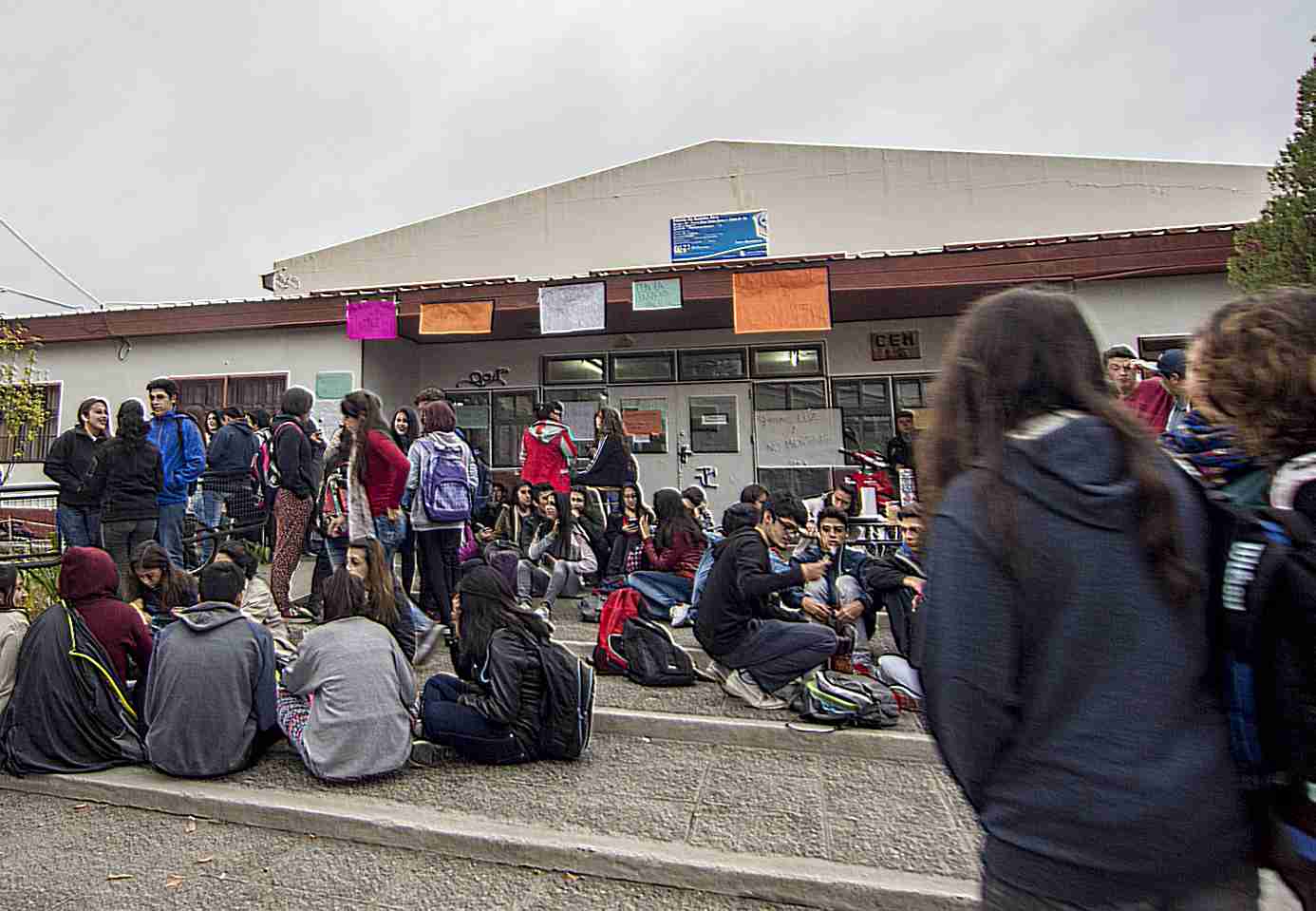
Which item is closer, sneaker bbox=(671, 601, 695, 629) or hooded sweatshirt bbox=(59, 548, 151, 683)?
hooded sweatshirt bbox=(59, 548, 151, 683)

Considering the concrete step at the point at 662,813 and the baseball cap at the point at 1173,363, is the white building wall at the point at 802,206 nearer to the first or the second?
the baseball cap at the point at 1173,363

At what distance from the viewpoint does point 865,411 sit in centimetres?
1001

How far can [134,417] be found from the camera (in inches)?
224

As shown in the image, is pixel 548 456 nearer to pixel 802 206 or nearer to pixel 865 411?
pixel 865 411

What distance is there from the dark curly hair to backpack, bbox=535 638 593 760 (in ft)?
9.96

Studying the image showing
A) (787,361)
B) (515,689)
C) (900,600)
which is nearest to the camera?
(515,689)

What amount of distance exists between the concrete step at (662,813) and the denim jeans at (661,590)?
1.99 m

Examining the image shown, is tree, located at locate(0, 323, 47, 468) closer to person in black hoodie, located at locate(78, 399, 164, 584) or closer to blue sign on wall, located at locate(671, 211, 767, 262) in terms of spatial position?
person in black hoodie, located at locate(78, 399, 164, 584)

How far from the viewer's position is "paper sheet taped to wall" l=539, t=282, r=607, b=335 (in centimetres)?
889

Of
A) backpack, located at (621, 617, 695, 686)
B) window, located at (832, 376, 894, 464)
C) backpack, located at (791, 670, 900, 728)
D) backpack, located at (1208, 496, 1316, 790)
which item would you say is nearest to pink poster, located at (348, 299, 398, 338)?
window, located at (832, 376, 894, 464)

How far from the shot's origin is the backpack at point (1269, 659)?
44.1 inches

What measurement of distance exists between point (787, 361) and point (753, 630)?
20.3 feet

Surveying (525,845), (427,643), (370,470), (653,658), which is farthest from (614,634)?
(525,845)

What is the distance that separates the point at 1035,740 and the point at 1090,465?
43 centimetres
